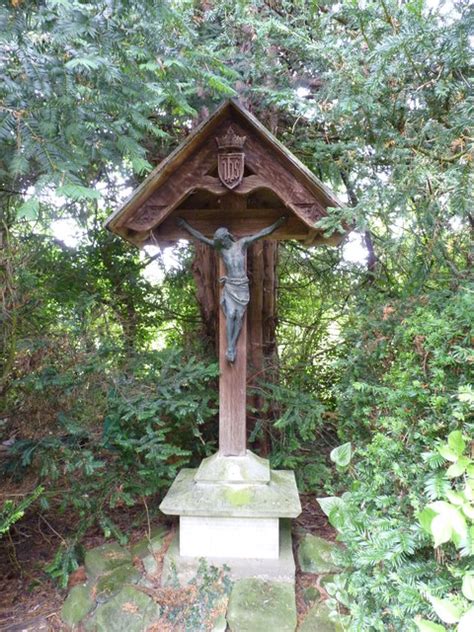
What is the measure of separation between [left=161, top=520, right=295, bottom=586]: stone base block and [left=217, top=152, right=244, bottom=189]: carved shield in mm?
2499

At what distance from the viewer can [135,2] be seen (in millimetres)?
1921

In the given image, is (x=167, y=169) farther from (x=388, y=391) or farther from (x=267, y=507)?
(x=267, y=507)

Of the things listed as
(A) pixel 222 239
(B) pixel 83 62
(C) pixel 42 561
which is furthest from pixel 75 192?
(C) pixel 42 561

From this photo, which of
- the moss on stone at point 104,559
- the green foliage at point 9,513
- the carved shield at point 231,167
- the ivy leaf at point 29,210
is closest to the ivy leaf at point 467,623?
the ivy leaf at point 29,210

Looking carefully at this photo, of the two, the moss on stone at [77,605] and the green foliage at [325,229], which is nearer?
the green foliage at [325,229]

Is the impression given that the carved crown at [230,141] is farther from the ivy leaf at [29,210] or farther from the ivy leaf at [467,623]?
the ivy leaf at [467,623]

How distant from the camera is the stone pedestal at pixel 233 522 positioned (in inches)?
102

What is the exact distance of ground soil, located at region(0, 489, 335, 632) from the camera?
2.61 meters

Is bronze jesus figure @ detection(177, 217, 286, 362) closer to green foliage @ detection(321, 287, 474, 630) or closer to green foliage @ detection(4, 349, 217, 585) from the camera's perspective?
green foliage @ detection(4, 349, 217, 585)

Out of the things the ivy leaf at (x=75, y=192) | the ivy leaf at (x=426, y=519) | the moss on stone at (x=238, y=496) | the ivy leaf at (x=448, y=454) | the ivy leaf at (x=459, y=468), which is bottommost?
the moss on stone at (x=238, y=496)

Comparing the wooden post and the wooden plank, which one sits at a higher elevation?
the wooden plank

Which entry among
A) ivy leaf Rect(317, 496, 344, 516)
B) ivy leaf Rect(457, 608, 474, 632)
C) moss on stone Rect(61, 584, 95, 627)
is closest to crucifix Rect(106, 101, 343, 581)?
moss on stone Rect(61, 584, 95, 627)

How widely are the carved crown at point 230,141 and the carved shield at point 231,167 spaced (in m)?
0.05

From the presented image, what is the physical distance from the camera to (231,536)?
105 inches
